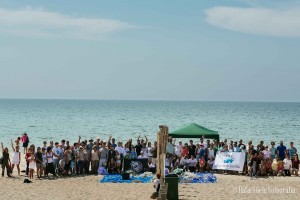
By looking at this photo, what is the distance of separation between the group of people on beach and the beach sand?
2.54 feet

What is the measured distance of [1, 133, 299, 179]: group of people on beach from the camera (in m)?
21.9

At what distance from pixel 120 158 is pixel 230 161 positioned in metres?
A: 5.07

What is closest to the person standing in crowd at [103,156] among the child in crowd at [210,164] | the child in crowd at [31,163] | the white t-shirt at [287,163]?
the child in crowd at [31,163]

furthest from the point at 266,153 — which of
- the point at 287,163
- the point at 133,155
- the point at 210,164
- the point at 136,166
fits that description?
the point at 133,155

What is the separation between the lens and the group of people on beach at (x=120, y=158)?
21875 millimetres

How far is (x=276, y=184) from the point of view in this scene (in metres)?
20.3

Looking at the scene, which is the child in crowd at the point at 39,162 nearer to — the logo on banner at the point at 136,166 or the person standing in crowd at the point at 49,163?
the person standing in crowd at the point at 49,163

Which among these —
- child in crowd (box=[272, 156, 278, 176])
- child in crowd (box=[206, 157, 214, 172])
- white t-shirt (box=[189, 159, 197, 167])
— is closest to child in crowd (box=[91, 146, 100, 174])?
white t-shirt (box=[189, 159, 197, 167])

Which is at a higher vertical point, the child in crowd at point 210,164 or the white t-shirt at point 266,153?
the white t-shirt at point 266,153

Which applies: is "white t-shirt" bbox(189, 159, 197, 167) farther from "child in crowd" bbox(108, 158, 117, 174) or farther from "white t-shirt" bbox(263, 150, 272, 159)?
"child in crowd" bbox(108, 158, 117, 174)

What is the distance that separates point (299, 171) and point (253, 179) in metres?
4.19

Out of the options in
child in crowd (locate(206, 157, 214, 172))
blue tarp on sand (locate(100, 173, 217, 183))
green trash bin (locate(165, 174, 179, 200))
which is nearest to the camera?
green trash bin (locate(165, 174, 179, 200))

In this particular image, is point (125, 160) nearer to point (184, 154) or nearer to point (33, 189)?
point (184, 154)

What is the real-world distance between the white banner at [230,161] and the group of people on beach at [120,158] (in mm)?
261
